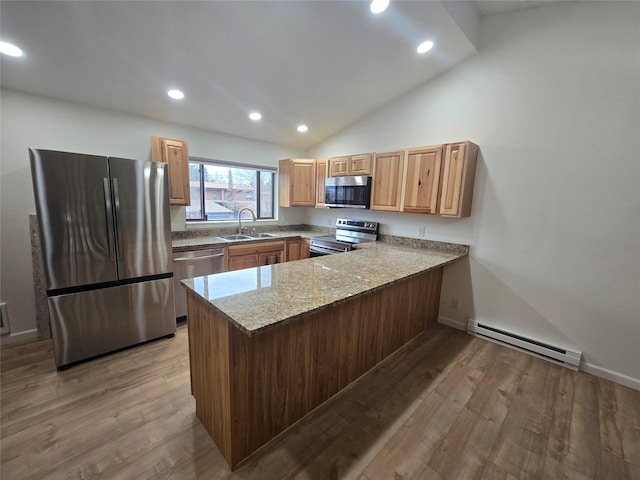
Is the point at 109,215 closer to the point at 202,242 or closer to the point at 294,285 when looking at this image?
the point at 202,242

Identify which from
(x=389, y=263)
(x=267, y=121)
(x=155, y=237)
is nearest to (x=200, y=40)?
(x=267, y=121)

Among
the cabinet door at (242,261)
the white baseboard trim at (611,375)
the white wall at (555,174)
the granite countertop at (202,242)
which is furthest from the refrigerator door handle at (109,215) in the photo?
the white baseboard trim at (611,375)

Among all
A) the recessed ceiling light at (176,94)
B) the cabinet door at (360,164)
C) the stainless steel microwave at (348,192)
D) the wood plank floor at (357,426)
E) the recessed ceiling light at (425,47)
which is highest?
the recessed ceiling light at (425,47)

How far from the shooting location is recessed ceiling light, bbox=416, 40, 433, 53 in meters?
2.48

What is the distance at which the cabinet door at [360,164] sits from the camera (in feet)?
11.5

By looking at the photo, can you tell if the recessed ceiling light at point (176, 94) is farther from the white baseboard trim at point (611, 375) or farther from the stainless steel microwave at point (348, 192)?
the white baseboard trim at point (611, 375)

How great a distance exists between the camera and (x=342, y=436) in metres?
1.65

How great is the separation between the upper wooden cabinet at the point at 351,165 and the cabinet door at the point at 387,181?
14cm

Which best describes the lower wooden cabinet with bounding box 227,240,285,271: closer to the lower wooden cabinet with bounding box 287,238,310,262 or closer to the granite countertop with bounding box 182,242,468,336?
the lower wooden cabinet with bounding box 287,238,310,262

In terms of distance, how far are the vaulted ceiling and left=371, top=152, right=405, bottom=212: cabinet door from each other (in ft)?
2.71

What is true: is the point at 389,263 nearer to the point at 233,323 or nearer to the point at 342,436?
the point at 342,436

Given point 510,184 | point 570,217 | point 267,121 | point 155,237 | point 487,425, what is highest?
point 267,121

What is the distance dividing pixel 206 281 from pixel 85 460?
114 centimetres

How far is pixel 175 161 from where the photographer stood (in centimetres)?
310
